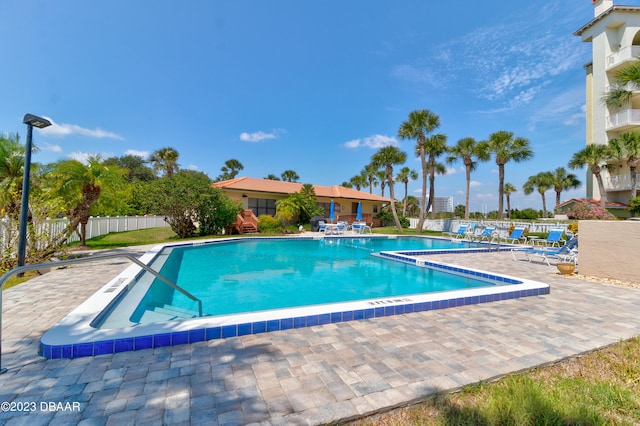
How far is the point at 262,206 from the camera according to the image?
24125 millimetres

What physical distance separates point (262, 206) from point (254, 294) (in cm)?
1814

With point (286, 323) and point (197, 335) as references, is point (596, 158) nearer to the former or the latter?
point (286, 323)

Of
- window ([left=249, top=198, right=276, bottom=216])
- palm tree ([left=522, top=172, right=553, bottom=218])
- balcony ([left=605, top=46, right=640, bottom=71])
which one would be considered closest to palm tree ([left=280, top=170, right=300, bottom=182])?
window ([left=249, top=198, right=276, bottom=216])

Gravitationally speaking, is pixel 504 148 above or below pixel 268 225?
above

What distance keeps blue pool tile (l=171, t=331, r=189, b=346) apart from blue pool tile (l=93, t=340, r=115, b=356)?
57 cm

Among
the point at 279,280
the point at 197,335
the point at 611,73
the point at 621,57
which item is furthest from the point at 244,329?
the point at 611,73

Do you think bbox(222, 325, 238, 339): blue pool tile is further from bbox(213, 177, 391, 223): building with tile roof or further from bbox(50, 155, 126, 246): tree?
bbox(213, 177, 391, 223): building with tile roof

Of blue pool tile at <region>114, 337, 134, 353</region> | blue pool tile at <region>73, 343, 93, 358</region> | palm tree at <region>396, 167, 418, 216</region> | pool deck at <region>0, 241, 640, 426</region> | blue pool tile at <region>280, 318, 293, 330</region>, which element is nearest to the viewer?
pool deck at <region>0, 241, 640, 426</region>

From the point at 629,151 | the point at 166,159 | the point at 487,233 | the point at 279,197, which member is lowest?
the point at 487,233

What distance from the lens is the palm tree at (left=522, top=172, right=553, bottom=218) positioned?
3871 cm

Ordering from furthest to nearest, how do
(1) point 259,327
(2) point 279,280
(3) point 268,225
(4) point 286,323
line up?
(3) point 268,225
(2) point 279,280
(4) point 286,323
(1) point 259,327

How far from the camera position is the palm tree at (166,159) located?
3288 cm

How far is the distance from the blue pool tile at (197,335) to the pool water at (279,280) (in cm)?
176

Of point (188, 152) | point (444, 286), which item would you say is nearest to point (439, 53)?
point (444, 286)
